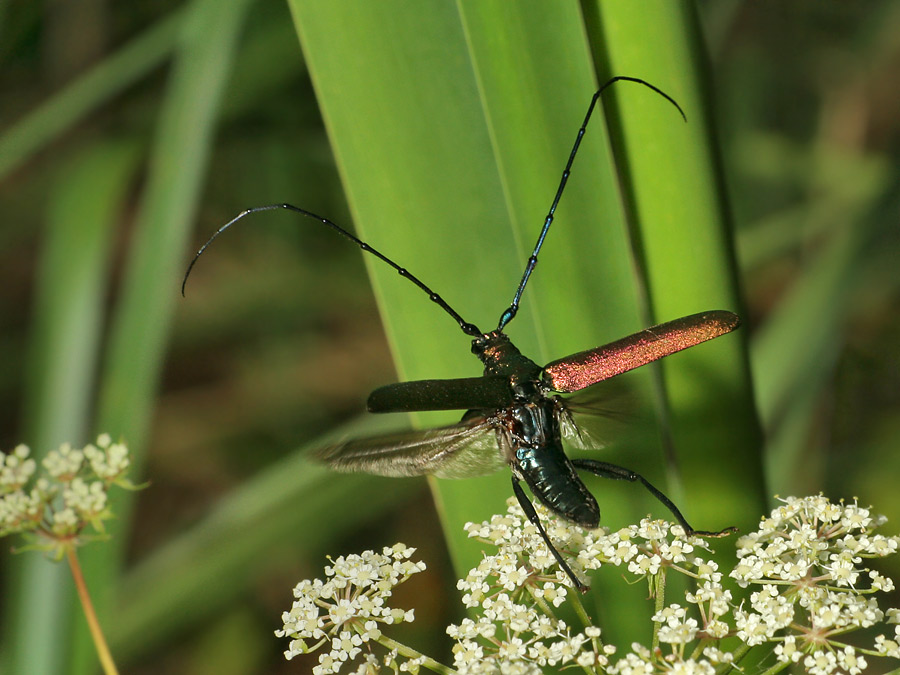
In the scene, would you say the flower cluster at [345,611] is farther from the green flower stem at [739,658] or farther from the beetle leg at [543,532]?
the green flower stem at [739,658]

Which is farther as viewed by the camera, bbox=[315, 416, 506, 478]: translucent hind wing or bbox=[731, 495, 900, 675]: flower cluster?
bbox=[315, 416, 506, 478]: translucent hind wing

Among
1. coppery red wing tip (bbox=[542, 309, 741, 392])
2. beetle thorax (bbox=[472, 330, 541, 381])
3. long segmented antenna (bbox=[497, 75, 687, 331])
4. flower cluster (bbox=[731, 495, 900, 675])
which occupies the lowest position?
flower cluster (bbox=[731, 495, 900, 675])

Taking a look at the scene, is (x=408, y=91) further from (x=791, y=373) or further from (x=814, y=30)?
(x=814, y=30)

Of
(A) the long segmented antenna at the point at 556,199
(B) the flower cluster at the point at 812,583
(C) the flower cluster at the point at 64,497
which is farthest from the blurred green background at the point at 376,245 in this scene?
(C) the flower cluster at the point at 64,497

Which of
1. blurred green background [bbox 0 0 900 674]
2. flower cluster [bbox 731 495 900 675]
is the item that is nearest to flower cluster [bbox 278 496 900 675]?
flower cluster [bbox 731 495 900 675]

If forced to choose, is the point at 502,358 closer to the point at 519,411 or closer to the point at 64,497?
the point at 519,411

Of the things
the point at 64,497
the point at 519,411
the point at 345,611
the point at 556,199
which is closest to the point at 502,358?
the point at 519,411

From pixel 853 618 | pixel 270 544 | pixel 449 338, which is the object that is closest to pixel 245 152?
pixel 270 544

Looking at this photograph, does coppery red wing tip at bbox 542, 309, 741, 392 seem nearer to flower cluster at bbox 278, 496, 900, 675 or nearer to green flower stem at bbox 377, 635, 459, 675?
flower cluster at bbox 278, 496, 900, 675
